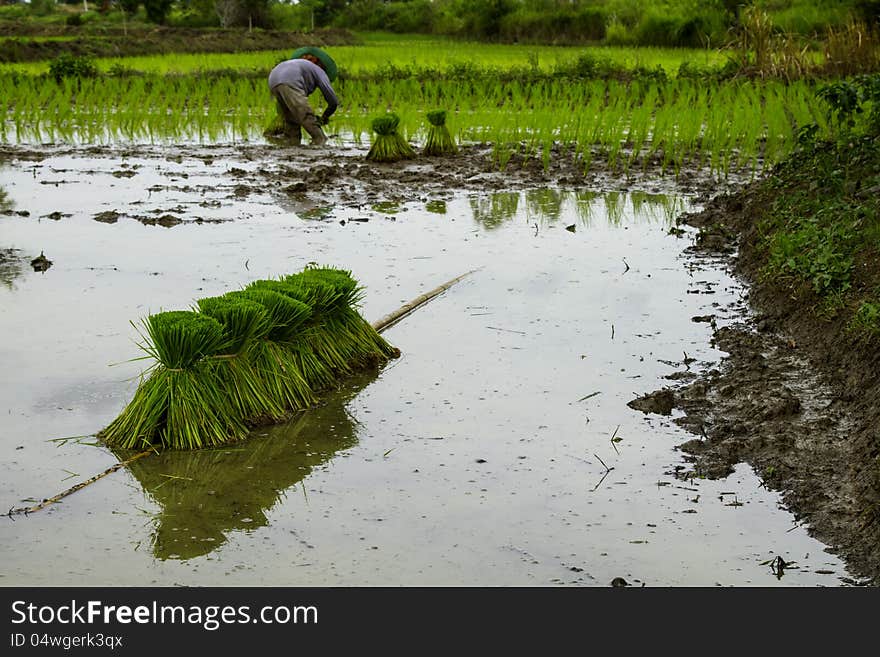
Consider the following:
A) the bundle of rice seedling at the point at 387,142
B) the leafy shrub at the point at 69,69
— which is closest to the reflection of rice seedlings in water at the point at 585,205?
the bundle of rice seedling at the point at 387,142

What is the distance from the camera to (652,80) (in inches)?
549

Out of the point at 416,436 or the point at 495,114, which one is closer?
the point at 416,436

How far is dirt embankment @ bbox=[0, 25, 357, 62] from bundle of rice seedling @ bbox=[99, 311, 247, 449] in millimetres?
17961

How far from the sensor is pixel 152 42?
77.0 feet

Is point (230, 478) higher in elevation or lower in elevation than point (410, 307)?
lower

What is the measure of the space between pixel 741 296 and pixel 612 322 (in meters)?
0.91

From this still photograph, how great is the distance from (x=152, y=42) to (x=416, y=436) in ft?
71.2

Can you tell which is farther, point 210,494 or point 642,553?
point 210,494

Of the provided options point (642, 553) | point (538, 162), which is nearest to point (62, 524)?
point (642, 553)

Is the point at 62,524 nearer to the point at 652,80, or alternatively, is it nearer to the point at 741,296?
the point at 741,296

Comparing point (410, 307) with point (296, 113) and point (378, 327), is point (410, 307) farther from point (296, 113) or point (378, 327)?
point (296, 113)

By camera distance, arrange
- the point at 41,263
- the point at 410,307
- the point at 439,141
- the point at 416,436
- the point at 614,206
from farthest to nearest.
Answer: the point at 439,141
the point at 614,206
the point at 41,263
the point at 410,307
the point at 416,436

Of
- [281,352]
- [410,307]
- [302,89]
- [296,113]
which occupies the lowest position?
[410,307]

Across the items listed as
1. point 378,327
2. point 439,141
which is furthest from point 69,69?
point 378,327
